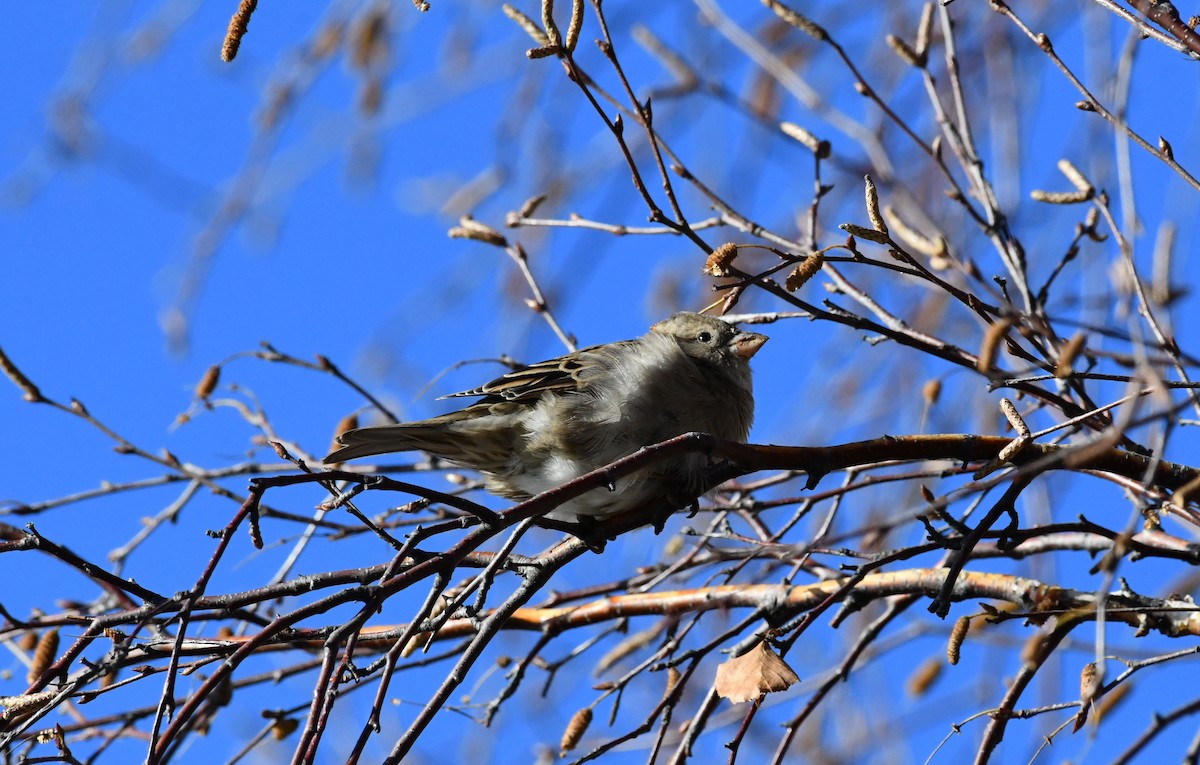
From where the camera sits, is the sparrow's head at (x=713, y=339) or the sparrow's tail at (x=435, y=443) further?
the sparrow's head at (x=713, y=339)

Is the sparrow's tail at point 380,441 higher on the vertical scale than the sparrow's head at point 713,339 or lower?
lower

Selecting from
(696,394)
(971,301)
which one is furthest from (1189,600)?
(696,394)

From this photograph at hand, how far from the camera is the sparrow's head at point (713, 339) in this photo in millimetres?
3691

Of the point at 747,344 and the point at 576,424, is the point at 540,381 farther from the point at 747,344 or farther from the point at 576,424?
the point at 747,344

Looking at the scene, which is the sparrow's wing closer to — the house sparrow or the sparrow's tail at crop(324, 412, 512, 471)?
the house sparrow

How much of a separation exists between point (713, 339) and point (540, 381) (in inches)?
27.6

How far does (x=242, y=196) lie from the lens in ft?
11.9

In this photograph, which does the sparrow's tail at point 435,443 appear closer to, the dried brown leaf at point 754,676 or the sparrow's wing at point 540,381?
the sparrow's wing at point 540,381

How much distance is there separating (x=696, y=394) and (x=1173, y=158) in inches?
56.4

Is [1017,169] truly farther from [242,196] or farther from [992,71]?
[242,196]

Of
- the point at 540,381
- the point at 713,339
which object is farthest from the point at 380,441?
the point at 713,339

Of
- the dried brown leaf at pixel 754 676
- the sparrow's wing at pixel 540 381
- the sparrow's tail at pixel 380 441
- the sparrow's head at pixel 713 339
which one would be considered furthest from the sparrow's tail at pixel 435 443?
the dried brown leaf at pixel 754 676

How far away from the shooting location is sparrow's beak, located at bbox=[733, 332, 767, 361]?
3748 millimetres

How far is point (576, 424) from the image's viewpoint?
3160 millimetres
